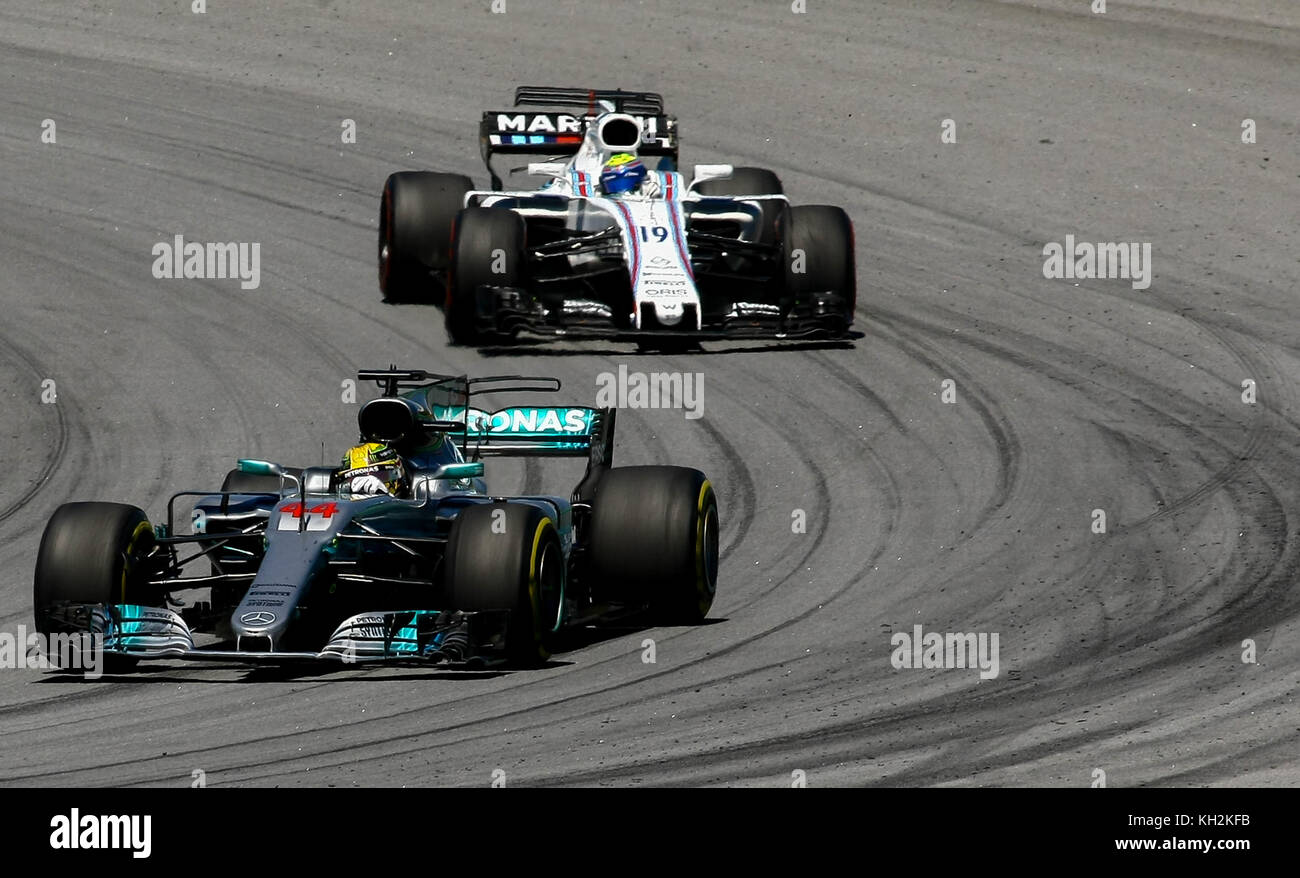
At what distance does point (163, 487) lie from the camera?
16156mm

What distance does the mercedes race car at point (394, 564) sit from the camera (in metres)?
11.2

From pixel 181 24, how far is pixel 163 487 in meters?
14.5

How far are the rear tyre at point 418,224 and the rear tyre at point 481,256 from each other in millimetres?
1625

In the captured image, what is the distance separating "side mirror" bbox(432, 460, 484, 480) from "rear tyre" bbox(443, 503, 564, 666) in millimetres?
1079

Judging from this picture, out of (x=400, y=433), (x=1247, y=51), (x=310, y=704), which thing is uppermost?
(x=1247, y=51)

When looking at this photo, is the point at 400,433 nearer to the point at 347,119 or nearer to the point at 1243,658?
the point at 1243,658

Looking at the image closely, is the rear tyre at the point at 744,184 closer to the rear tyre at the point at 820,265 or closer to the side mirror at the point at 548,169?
the side mirror at the point at 548,169

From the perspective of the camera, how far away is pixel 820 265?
18.8 m

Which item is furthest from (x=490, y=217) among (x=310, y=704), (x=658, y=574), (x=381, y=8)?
(x=381, y=8)

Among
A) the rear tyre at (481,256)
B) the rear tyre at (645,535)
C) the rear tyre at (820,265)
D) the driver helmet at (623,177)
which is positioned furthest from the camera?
the driver helmet at (623,177)

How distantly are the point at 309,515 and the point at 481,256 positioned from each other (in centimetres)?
696

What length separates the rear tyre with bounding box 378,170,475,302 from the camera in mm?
20391

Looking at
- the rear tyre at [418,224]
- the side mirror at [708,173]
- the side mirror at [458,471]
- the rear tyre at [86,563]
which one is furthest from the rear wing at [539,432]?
the side mirror at [708,173]

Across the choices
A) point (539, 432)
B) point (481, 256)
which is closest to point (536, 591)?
point (539, 432)
